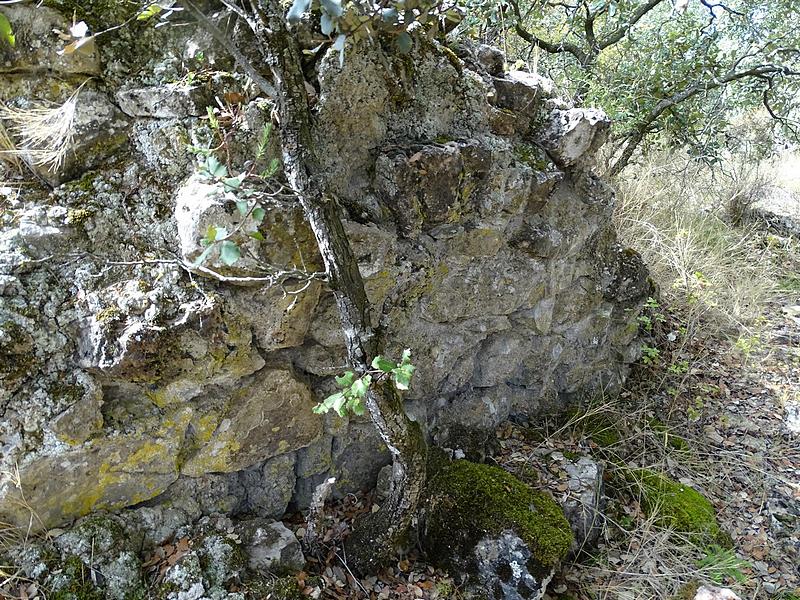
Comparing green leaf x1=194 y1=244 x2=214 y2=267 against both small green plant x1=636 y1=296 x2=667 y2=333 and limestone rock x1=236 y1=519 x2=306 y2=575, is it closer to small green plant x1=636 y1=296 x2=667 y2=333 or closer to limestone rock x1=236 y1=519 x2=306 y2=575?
limestone rock x1=236 y1=519 x2=306 y2=575

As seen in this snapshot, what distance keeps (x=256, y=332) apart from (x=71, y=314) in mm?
602

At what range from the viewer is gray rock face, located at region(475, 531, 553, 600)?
2225mm

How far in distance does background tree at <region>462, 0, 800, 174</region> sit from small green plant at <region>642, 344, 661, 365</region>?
164 cm

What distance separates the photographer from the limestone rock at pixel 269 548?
6.72 ft

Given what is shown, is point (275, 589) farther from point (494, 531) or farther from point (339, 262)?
point (339, 262)

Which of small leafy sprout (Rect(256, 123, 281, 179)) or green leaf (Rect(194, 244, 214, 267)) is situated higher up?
small leafy sprout (Rect(256, 123, 281, 179))

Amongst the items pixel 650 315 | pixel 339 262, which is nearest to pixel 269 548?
pixel 339 262

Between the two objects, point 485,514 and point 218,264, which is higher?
point 218,264

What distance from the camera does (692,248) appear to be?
4352 millimetres

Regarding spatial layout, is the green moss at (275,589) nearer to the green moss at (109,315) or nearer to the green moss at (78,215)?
the green moss at (109,315)

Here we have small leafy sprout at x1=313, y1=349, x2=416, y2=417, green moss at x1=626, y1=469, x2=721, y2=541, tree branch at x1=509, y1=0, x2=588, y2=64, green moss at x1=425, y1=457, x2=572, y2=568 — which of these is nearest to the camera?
small leafy sprout at x1=313, y1=349, x2=416, y2=417

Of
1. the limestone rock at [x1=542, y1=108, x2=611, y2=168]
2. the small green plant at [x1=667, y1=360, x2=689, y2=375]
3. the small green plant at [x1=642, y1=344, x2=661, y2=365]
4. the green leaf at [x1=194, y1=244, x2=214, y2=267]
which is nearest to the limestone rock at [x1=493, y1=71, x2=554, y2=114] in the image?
the limestone rock at [x1=542, y1=108, x2=611, y2=168]

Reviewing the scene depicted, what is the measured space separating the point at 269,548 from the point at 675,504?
2155mm

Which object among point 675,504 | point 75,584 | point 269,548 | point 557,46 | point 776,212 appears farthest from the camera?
point 776,212
